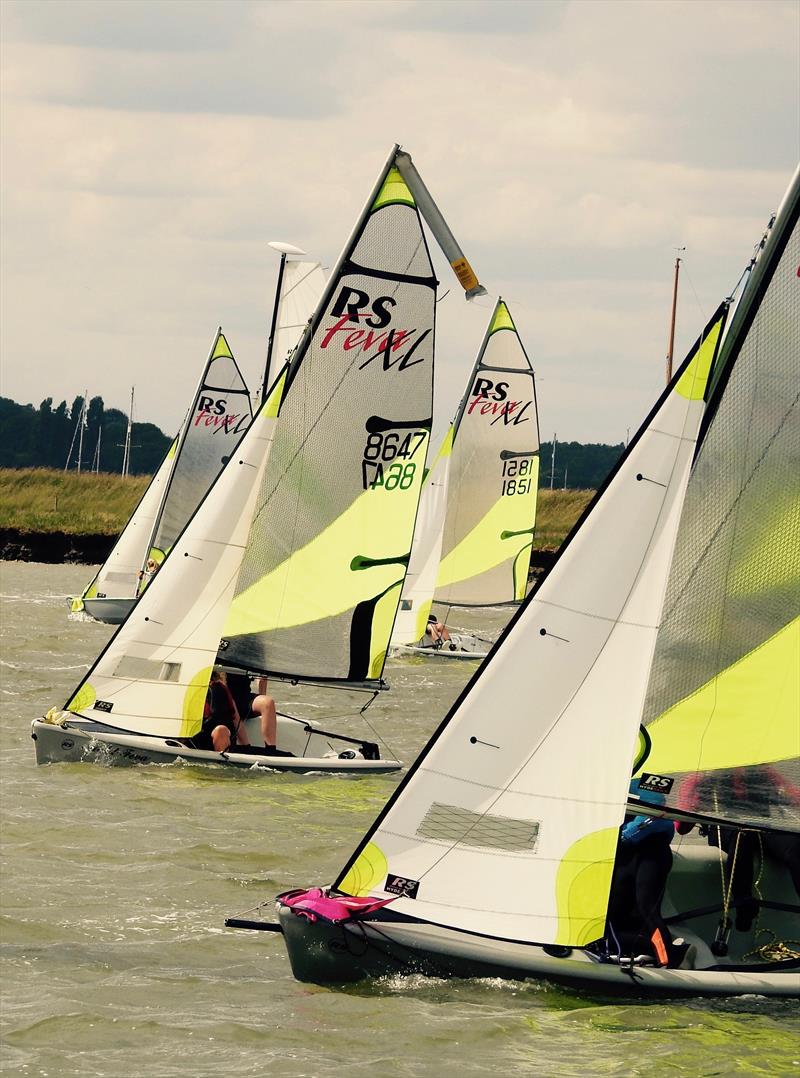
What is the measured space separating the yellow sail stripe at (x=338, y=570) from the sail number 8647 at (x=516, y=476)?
14863 mm

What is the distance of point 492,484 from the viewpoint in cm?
Result: 3159

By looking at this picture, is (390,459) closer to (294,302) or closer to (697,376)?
(697,376)

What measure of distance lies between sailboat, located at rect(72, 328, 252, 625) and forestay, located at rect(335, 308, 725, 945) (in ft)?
80.1

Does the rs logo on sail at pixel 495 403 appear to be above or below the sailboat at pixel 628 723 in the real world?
above

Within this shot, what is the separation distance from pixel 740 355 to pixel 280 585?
756cm

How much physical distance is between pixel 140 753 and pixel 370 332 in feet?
14.9

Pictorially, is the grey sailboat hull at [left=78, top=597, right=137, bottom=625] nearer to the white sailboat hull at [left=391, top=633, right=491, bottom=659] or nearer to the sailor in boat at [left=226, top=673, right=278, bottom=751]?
the white sailboat hull at [left=391, top=633, right=491, bottom=659]

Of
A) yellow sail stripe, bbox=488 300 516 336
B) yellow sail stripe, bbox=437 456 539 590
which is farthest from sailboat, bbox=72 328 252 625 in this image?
yellow sail stripe, bbox=488 300 516 336

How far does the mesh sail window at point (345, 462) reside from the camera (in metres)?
16.0

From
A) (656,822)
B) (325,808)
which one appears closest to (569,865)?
(656,822)

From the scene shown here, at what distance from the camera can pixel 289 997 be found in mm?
9039

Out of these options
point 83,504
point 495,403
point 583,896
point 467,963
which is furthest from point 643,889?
point 83,504

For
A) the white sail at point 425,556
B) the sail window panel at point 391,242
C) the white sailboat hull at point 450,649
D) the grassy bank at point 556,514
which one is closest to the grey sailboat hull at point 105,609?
the white sail at point 425,556

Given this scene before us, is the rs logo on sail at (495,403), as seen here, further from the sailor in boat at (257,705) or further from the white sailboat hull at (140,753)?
the white sailboat hull at (140,753)
